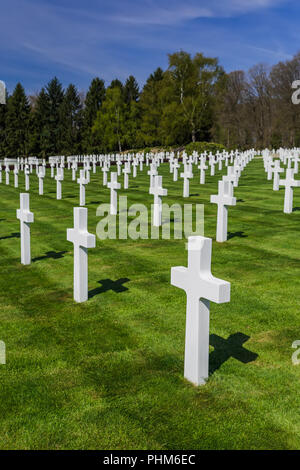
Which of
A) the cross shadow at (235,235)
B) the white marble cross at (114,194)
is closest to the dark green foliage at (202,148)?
the white marble cross at (114,194)

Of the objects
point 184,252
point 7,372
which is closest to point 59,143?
point 184,252

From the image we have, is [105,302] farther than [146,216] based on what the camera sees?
No

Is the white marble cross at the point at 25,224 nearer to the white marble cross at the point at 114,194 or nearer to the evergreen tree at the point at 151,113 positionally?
the white marble cross at the point at 114,194

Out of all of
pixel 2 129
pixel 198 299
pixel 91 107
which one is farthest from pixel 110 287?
pixel 91 107

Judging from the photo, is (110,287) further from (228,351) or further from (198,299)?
(198,299)

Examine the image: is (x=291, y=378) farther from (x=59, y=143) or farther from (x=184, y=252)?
Result: (x=59, y=143)

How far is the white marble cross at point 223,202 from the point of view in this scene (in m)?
10.6

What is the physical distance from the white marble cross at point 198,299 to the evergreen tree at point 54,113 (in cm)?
7591

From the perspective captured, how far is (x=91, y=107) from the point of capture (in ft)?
265

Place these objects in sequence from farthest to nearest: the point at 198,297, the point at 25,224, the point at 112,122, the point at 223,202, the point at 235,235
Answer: the point at 112,122, the point at 235,235, the point at 223,202, the point at 25,224, the point at 198,297

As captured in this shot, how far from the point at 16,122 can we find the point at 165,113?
2397 centimetres
